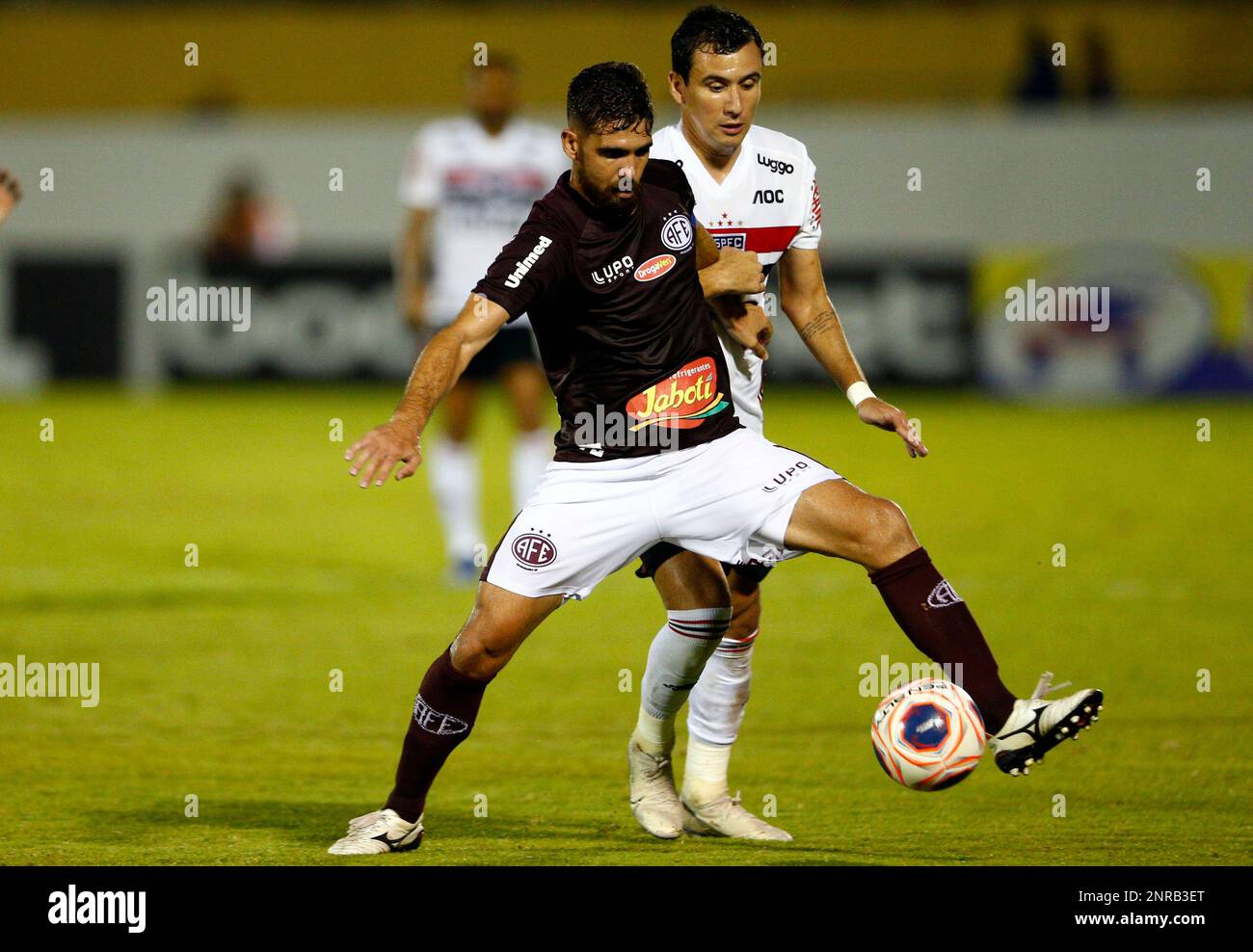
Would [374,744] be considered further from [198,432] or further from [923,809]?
[198,432]

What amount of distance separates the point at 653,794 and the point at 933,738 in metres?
1.09

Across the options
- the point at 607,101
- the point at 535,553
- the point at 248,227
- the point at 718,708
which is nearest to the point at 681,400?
the point at 535,553

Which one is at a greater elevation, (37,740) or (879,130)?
(879,130)

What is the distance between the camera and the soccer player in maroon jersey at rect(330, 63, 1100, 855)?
16.9 feet

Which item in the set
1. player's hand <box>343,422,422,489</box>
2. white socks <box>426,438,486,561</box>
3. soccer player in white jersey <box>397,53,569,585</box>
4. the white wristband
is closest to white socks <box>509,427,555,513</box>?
soccer player in white jersey <box>397,53,569,585</box>

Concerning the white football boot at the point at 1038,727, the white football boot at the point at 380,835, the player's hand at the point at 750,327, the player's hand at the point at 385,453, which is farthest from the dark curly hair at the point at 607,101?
the white football boot at the point at 380,835

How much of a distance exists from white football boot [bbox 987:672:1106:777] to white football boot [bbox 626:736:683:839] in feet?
3.67

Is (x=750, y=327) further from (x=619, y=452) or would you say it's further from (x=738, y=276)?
(x=619, y=452)

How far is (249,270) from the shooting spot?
67.9 ft

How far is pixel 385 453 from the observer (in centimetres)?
478

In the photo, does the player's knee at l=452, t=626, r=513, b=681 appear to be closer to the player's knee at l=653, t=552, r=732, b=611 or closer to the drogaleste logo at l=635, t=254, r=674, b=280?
the player's knee at l=653, t=552, r=732, b=611

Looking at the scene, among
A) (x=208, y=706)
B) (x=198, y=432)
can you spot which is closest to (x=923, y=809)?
(x=208, y=706)

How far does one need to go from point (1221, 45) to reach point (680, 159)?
18525mm

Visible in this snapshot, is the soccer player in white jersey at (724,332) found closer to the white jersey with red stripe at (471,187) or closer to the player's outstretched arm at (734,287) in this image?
the player's outstretched arm at (734,287)
